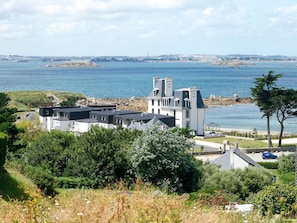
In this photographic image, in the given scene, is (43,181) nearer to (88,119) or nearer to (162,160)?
(162,160)

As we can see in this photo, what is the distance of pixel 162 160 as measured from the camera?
21688 mm

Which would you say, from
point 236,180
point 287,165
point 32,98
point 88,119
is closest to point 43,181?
point 236,180

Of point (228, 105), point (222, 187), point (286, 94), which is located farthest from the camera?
point (228, 105)

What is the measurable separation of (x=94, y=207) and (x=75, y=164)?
1568 centimetres

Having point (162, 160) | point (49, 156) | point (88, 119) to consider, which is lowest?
point (88, 119)

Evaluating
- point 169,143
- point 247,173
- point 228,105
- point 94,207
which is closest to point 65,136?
point 169,143

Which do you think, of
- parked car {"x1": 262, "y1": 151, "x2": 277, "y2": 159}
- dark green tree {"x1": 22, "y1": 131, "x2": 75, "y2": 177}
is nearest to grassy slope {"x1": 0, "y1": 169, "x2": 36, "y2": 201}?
dark green tree {"x1": 22, "y1": 131, "x2": 75, "y2": 177}

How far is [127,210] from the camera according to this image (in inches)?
278

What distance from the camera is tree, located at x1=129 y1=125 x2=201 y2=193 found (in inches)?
851

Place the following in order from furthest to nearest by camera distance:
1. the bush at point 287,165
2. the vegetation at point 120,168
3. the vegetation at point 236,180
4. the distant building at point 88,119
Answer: the distant building at point 88,119
the bush at point 287,165
the vegetation at point 236,180
the vegetation at point 120,168

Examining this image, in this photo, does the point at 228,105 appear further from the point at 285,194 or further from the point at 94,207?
the point at 94,207

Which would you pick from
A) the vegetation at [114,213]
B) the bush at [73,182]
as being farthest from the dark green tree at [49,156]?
the vegetation at [114,213]

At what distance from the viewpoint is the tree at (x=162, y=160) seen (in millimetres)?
21609

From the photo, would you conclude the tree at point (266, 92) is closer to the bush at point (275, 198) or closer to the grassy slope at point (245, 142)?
the grassy slope at point (245, 142)
